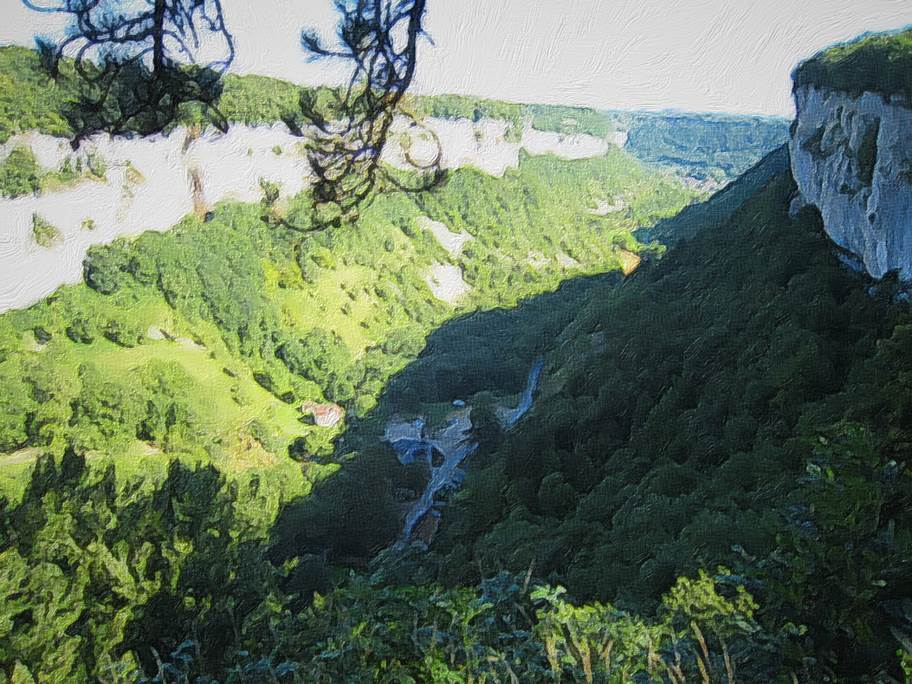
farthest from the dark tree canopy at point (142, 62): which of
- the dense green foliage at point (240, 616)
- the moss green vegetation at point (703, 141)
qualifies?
the moss green vegetation at point (703, 141)

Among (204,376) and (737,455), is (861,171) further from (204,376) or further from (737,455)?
(204,376)

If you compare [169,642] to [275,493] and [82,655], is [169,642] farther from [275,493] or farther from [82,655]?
[275,493]

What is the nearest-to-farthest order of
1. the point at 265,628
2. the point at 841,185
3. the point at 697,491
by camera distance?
the point at 265,628 < the point at 697,491 < the point at 841,185

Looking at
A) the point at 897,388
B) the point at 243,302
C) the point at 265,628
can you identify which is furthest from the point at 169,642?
the point at 243,302

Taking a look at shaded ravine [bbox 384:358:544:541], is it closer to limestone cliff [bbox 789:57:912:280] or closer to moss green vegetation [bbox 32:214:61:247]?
limestone cliff [bbox 789:57:912:280]

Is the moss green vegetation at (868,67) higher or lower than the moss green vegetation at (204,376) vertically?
higher

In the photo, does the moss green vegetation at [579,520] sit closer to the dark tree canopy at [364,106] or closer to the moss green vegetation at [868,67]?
the dark tree canopy at [364,106]
